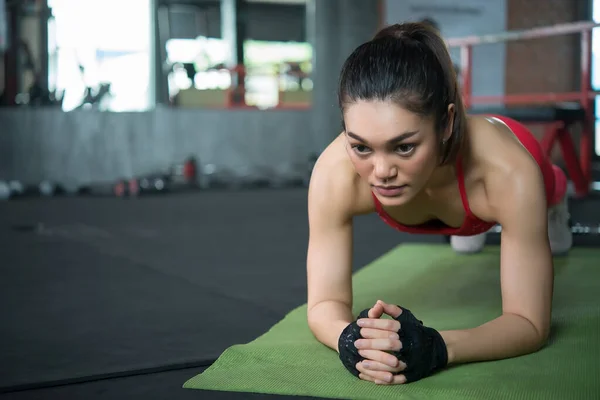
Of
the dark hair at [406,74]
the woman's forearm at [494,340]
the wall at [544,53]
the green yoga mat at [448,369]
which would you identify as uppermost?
the wall at [544,53]

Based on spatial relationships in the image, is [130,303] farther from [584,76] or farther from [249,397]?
[584,76]

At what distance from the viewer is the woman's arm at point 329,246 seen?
1.49 meters

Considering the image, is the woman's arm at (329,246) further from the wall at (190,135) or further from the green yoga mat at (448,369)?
the wall at (190,135)

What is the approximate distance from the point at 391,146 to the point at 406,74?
0.12m

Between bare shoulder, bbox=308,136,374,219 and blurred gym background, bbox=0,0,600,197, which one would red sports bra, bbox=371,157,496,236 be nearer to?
bare shoulder, bbox=308,136,374,219

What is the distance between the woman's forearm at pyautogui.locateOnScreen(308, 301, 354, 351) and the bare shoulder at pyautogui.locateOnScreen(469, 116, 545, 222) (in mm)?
372

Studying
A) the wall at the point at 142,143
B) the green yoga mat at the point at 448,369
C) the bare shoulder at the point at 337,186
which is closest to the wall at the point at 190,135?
the wall at the point at 142,143

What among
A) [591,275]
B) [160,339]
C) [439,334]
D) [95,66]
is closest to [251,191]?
[95,66]

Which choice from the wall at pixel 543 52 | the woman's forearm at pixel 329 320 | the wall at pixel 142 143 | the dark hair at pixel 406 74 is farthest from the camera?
the wall at pixel 543 52

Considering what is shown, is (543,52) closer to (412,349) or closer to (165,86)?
(165,86)

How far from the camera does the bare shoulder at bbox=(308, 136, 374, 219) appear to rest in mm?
1488

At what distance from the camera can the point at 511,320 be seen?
1372 millimetres

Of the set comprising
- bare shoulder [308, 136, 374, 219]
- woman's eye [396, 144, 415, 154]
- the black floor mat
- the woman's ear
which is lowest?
the black floor mat

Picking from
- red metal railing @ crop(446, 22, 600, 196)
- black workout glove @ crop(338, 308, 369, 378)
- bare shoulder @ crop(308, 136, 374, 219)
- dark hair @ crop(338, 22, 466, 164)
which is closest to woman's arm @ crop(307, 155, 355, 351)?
bare shoulder @ crop(308, 136, 374, 219)
